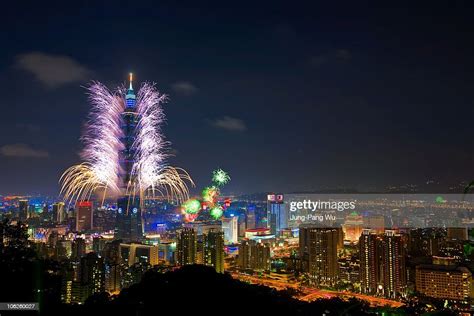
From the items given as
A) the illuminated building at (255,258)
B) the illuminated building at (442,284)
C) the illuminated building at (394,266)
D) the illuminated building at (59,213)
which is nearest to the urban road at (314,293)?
the illuminated building at (394,266)

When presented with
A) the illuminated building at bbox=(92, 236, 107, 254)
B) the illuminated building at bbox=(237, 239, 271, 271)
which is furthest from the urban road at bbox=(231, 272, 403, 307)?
the illuminated building at bbox=(92, 236, 107, 254)

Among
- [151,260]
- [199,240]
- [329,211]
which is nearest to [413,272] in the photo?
[329,211]

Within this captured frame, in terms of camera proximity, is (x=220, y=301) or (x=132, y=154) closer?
(x=220, y=301)

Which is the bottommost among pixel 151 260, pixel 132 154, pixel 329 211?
pixel 151 260

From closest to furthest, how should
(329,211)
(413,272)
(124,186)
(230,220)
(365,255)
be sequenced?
(413,272), (365,255), (329,211), (124,186), (230,220)

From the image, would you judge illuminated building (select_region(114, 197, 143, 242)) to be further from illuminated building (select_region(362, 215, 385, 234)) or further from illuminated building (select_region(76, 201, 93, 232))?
illuminated building (select_region(362, 215, 385, 234))

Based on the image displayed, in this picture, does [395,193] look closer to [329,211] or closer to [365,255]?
[329,211]

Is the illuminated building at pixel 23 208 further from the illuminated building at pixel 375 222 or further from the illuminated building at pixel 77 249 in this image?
the illuminated building at pixel 375 222
